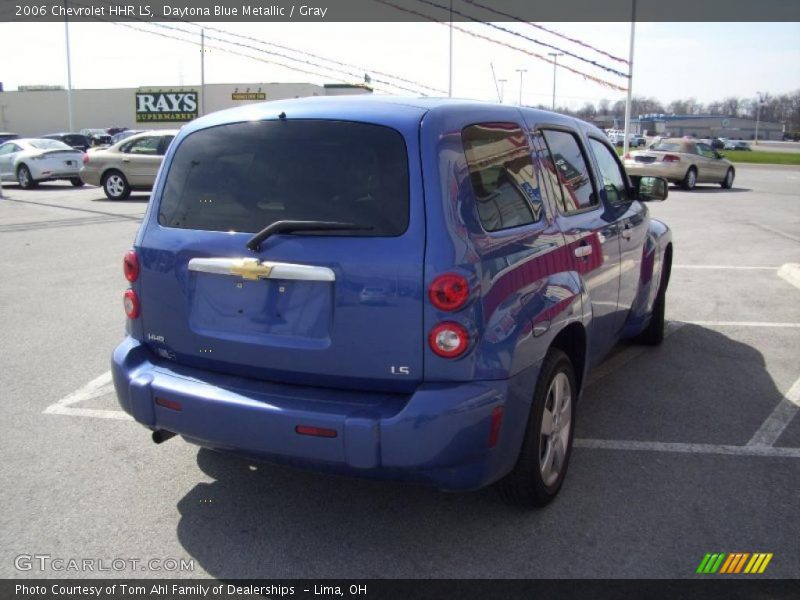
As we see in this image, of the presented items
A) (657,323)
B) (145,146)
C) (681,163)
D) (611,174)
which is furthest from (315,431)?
(681,163)

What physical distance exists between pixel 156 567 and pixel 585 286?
2.45 metres

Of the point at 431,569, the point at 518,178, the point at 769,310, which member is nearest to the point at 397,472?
the point at 431,569

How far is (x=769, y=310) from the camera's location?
7.68 meters

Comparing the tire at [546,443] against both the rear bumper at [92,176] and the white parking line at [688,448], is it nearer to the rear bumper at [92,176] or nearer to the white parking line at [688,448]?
the white parking line at [688,448]

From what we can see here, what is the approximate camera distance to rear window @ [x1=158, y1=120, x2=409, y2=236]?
10.1 ft

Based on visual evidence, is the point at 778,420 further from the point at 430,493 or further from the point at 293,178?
the point at 293,178

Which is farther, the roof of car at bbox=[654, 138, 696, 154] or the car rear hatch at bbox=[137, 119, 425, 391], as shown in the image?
the roof of car at bbox=[654, 138, 696, 154]

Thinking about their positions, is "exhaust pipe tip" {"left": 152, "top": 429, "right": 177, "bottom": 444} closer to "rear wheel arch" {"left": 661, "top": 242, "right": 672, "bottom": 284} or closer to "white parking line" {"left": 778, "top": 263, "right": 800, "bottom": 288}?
"rear wheel arch" {"left": 661, "top": 242, "right": 672, "bottom": 284}

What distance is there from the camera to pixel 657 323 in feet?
20.6

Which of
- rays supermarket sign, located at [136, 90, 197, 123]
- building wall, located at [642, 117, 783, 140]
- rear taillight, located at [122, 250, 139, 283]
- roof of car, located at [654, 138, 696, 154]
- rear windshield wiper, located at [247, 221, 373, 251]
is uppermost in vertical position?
building wall, located at [642, 117, 783, 140]

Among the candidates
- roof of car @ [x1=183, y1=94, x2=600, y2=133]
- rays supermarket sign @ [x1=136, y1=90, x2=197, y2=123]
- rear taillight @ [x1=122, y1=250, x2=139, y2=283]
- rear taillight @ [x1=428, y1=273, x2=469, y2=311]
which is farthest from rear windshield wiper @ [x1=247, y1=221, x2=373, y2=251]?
rays supermarket sign @ [x1=136, y1=90, x2=197, y2=123]

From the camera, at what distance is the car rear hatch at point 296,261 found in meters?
3.01

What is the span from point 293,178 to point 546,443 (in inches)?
67.0

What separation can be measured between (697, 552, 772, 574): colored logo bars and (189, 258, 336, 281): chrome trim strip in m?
1.95
